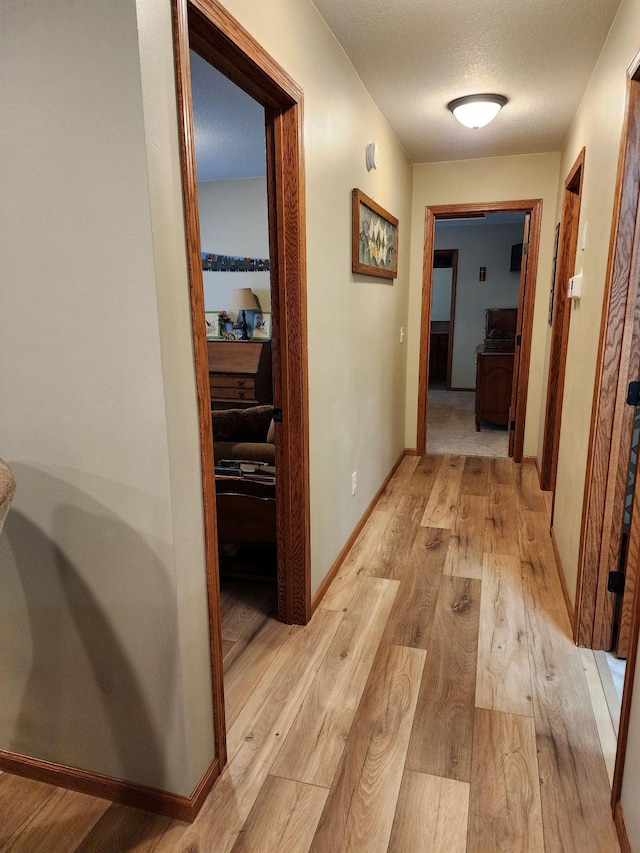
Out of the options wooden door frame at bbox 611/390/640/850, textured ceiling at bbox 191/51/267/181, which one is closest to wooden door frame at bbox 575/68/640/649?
wooden door frame at bbox 611/390/640/850

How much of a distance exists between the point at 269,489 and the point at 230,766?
3.76 ft

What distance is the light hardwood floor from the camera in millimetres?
1449

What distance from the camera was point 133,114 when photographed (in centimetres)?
113

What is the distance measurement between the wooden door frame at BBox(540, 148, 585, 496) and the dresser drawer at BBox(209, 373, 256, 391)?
2.50m

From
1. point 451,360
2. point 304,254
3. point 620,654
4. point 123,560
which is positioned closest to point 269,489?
point 304,254

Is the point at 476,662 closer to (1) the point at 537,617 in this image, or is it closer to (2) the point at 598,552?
(1) the point at 537,617

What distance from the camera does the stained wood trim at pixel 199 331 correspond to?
1243mm

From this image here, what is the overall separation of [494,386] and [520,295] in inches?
54.8

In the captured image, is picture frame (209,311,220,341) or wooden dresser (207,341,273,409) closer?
wooden dresser (207,341,273,409)

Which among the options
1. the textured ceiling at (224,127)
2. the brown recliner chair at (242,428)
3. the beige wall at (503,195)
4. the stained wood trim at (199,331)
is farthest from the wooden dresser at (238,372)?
the stained wood trim at (199,331)

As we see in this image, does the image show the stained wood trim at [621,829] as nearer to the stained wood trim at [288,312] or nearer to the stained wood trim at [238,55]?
the stained wood trim at [288,312]

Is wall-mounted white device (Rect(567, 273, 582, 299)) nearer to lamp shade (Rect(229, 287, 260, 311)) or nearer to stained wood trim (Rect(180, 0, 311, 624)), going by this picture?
stained wood trim (Rect(180, 0, 311, 624))

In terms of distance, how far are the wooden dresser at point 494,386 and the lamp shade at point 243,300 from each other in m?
2.39

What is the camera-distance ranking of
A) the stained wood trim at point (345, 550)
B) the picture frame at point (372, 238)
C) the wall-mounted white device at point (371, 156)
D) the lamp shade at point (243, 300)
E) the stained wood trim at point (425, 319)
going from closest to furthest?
the stained wood trim at point (345, 550), the picture frame at point (372, 238), the wall-mounted white device at point (371, 156), the stained wood trim at point (425, 319), the lamp shade at point (243, 300)
